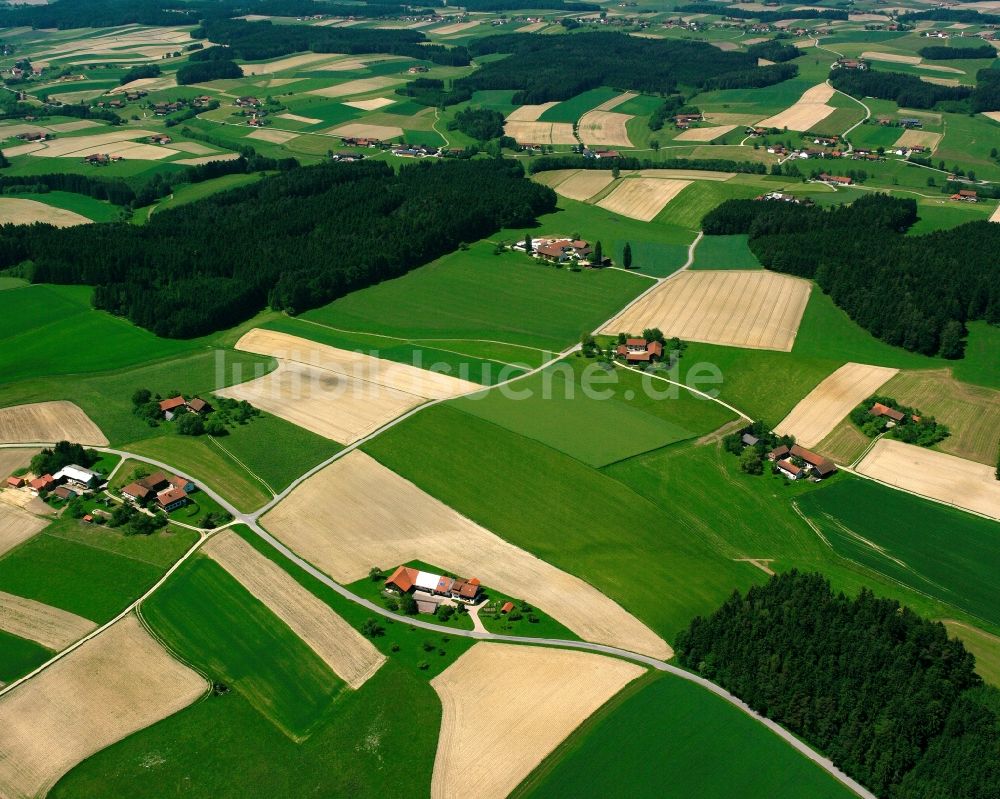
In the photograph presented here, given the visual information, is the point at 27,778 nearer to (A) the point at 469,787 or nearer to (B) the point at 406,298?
(A) the point at 469,787

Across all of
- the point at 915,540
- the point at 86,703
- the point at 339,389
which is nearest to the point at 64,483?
the point at 86,703

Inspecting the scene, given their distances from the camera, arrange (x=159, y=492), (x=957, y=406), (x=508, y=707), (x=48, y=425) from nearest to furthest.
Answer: (x=508, y=707) < (x=159, y=492) < (x=48, y=425) < (x=957, y=406)

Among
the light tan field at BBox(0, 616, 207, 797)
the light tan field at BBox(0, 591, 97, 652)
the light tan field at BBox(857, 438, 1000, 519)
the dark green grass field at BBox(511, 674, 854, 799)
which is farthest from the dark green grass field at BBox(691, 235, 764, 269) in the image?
the light tan field at BBox(0, 591, 97, 652)

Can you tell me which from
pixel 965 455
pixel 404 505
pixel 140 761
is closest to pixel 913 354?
pixel 965 455

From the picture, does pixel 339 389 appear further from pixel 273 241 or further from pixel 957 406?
pixel 957 406

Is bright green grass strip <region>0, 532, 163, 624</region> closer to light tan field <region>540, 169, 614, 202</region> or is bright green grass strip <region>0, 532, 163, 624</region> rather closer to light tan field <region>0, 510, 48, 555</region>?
light tan field <region>0, 510, 48, 555</region>

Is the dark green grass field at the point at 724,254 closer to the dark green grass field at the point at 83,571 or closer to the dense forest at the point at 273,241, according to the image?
the dense forest at the point at 273,241
